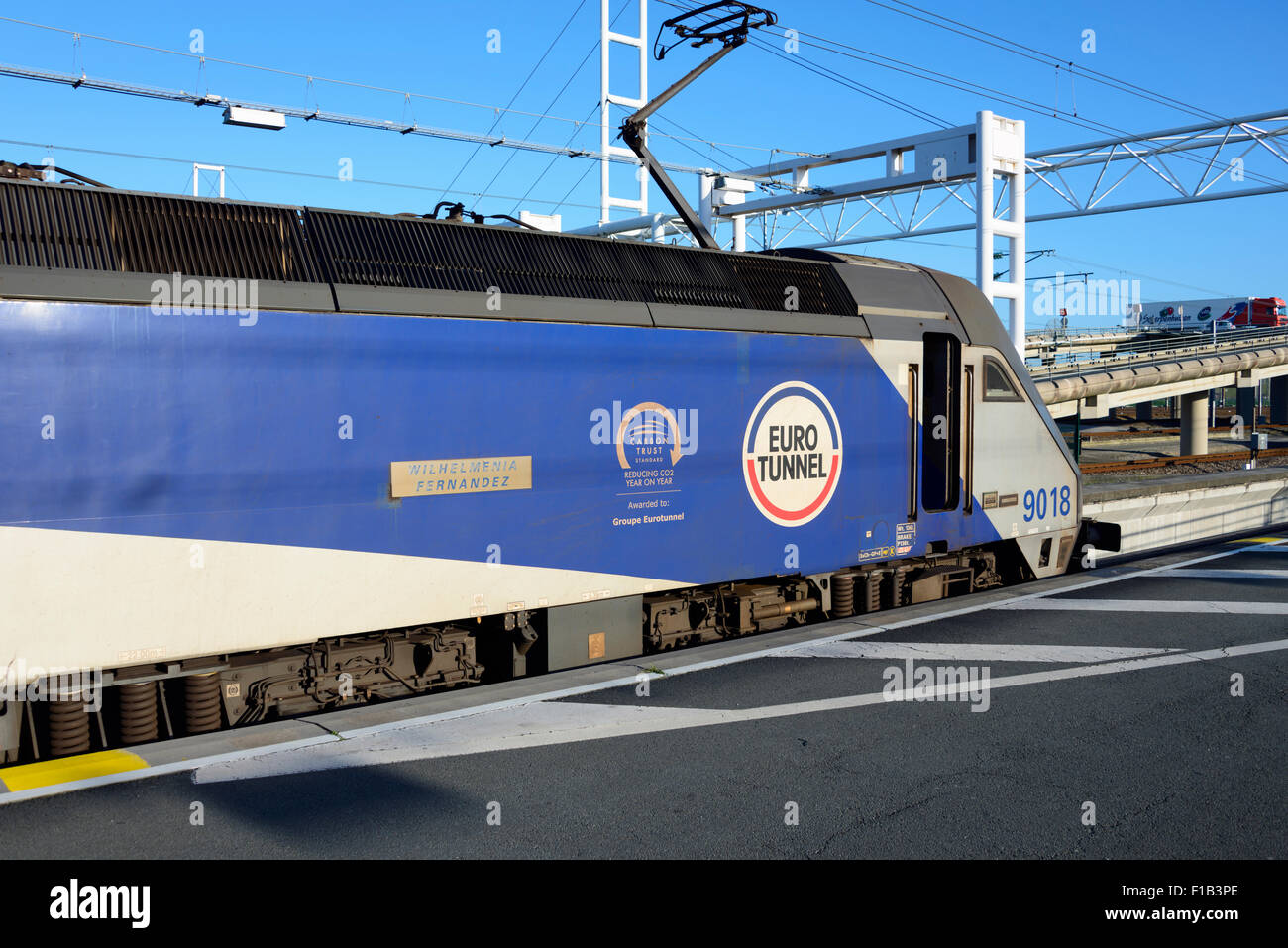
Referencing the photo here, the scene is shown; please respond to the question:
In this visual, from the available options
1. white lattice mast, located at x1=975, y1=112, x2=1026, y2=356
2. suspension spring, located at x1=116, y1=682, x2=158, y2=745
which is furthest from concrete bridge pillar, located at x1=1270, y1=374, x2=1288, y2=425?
suspension spring, located at x1=116, y1=682, x2=158, y2=745

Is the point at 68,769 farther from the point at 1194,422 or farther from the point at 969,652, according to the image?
the point at 1194,422

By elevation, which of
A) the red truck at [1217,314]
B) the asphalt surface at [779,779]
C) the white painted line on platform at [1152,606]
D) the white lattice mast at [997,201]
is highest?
the red truck at [1217,314]

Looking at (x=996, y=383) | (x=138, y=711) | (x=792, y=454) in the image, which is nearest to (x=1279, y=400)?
(x=996, y=383)

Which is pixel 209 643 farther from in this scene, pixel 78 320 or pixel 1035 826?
pixel 1035 826

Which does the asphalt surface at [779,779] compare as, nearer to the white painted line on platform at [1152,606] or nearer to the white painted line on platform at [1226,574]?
the white painted line on platform at [1152,606]

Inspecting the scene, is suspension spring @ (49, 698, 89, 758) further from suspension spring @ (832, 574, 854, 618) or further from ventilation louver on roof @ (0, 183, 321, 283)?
suspension spring @ (832, 574, 854, 618)

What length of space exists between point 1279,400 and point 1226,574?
239 ft

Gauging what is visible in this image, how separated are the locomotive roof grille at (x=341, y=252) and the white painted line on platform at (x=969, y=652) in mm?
3247

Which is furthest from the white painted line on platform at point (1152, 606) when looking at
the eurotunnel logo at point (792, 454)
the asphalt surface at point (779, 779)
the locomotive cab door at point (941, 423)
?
the eurotunnel logo at point (792, 454)

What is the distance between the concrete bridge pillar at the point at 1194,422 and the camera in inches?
1929

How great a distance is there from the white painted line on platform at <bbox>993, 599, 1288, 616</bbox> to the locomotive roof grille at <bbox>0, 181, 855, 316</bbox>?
4448 millimetres

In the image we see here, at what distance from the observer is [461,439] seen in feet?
24.3
